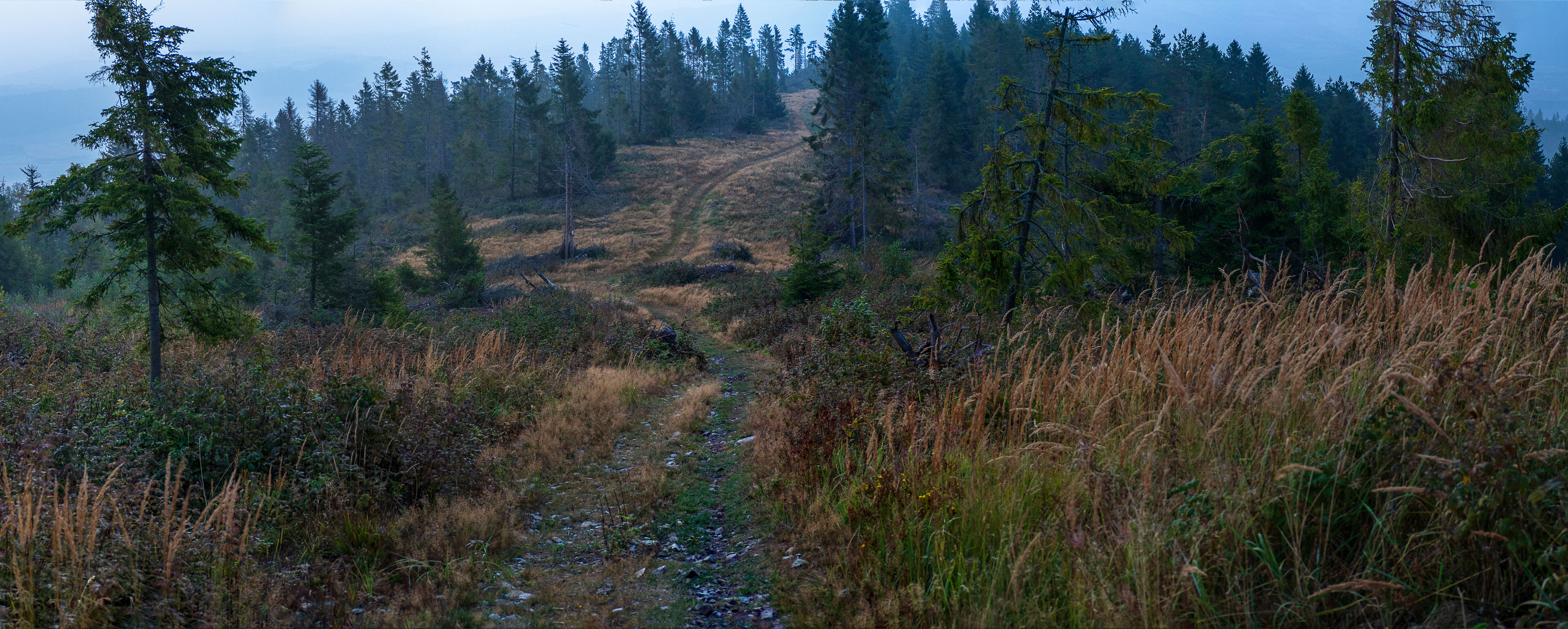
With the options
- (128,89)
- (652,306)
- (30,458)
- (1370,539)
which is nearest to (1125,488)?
(1370,539)

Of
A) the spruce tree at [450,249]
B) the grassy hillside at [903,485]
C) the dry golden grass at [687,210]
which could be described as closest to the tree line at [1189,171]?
the grassy hillside at [903,485]

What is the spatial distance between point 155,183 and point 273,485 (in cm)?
650

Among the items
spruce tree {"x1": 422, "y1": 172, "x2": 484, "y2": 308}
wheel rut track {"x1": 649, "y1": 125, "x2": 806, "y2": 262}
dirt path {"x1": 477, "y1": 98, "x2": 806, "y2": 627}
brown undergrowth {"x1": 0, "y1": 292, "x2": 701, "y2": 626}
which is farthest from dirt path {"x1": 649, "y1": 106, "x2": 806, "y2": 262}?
dirt path {"x1": 477, "y1": 98, "x2": 806, "y2": 627}

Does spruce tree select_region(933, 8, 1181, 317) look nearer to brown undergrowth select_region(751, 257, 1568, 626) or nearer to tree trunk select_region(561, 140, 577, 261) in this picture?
brown undergrowth select_region(751, 257, 1568, 626)

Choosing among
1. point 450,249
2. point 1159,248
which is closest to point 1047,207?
point 1159,248

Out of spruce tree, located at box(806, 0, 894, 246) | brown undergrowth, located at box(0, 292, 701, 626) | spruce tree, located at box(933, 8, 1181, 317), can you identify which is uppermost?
spruce tree, located at box(806, 0, 894, 246)

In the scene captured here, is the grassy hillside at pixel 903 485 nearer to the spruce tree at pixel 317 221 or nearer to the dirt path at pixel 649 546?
the dirt path at pixel 649 546

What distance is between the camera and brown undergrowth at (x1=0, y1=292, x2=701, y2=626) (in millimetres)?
3826

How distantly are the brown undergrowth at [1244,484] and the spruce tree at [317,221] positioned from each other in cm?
2217

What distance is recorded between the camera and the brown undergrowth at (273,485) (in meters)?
3.83

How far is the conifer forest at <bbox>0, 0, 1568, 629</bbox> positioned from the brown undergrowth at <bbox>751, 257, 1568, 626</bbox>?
3 centimetres

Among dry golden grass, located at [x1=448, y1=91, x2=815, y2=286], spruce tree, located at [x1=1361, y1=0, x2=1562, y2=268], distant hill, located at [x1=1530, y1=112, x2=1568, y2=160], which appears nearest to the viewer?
spruce tree, located at [x1=1361, y1=0, x2=1562, y2=268]

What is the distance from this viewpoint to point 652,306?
26266mm

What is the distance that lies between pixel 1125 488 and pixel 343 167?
81.4 m
